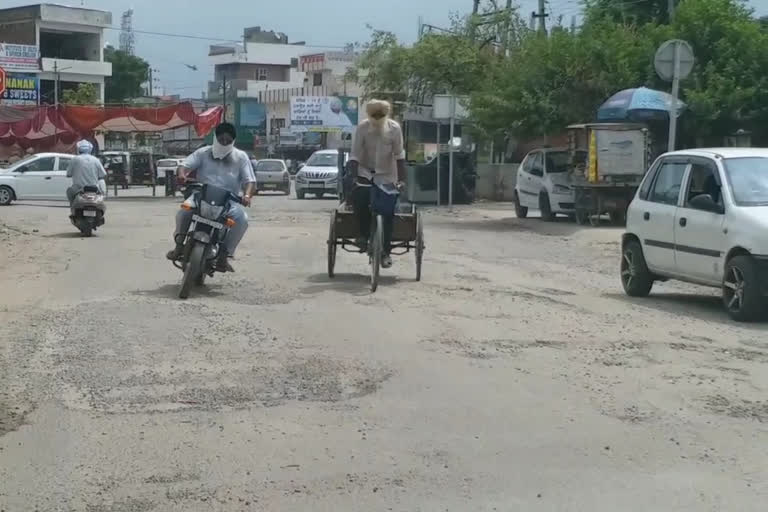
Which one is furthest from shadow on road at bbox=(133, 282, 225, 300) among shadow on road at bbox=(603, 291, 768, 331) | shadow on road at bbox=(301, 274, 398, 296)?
shadow on road at bbox=(603, 291, 768, 331)

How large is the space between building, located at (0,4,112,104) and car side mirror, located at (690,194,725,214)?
218 ft

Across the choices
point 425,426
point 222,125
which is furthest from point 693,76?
point 425,426

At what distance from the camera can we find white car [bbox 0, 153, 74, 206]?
106 ft

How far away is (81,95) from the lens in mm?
70062

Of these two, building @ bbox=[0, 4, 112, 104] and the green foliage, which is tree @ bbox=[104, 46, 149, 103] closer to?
building @ bbox=[0, 4, 112, 104]

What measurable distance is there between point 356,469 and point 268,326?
3.81 meters

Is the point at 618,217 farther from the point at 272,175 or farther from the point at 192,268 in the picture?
the point at 272,175

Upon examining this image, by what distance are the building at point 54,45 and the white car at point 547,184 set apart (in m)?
52.4

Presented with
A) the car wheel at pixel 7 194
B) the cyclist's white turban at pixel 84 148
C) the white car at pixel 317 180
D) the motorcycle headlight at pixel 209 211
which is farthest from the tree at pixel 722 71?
the car wheel at pixel 7 194

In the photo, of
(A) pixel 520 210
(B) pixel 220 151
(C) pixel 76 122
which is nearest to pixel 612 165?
→ (A) pixel 520 210

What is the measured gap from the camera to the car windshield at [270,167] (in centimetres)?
4422

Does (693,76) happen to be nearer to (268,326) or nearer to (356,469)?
(268,326)

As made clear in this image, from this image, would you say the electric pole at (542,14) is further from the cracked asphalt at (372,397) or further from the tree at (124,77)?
the tree at (124,77)

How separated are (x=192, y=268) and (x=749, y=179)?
5614mm
